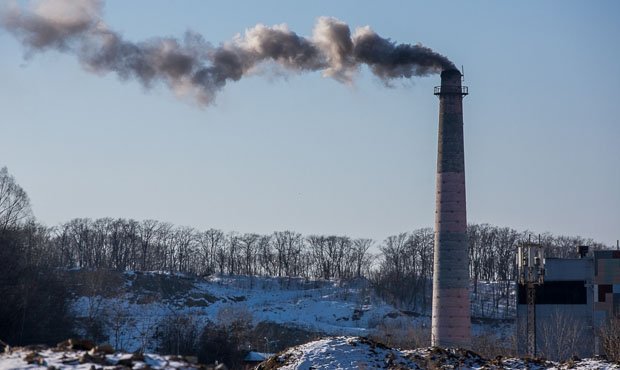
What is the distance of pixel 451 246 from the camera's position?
46906mm

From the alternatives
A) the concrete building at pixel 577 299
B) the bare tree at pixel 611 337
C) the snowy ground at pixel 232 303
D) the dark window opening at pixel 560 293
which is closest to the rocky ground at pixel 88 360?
the bare tree at pixel 611 337

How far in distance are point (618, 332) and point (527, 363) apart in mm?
17739

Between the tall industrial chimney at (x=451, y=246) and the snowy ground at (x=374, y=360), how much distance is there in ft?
57.8

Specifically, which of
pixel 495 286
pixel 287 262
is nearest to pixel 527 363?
pixel 495 286

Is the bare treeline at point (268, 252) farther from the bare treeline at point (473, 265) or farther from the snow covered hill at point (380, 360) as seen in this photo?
the snow covered hill at point (380, 360)

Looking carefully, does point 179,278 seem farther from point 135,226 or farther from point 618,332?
point 618,332

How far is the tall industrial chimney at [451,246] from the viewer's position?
46719 mm

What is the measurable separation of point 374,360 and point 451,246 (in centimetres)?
2027

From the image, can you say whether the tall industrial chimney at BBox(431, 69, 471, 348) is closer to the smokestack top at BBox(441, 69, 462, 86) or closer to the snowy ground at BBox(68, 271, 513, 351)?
the smokestack top at BBox(441, 69, 462, 86)

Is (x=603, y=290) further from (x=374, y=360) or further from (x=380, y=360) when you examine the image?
(x=374, y=360)

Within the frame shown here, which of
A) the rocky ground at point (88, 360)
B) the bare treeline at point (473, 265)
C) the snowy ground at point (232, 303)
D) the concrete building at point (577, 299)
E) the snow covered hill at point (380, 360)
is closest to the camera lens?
the rocky ground at point (88, 360)

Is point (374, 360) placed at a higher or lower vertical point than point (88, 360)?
lower

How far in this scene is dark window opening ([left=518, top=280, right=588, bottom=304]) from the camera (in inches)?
2005

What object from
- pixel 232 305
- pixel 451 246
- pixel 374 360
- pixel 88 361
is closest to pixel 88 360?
pixel 88 361
